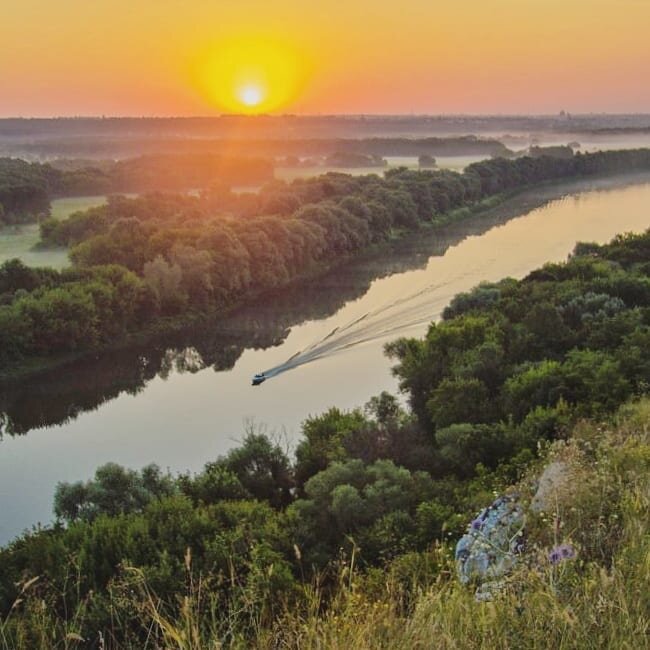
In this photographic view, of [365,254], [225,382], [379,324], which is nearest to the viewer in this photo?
[225,382]

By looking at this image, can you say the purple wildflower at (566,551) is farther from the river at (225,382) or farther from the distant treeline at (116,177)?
the distant treeline at (116,177)

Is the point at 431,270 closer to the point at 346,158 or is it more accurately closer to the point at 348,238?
the point at 348,238

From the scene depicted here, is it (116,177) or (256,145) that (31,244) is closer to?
(116,177)

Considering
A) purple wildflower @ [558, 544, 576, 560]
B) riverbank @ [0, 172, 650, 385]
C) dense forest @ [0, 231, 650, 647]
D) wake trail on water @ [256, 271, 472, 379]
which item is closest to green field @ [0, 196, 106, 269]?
riverbank @ [0, 172, 650, 385]

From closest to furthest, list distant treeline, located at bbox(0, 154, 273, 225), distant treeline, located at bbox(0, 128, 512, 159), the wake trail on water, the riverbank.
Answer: the riverbank, the wake trail on water, distant treeline, located at bbox(0, 154, 273, 225), distant treeline, located at bbox(0, 128, 512, 159)

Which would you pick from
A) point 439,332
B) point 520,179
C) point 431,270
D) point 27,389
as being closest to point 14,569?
point 439,332

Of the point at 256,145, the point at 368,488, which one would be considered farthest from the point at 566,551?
the point at 256,145

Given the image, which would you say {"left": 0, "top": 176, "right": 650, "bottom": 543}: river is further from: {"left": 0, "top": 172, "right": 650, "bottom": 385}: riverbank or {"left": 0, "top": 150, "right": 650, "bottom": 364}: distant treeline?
{"left": 0, "top": 150, "right": 650, "bottom": 364}: distant treeline
